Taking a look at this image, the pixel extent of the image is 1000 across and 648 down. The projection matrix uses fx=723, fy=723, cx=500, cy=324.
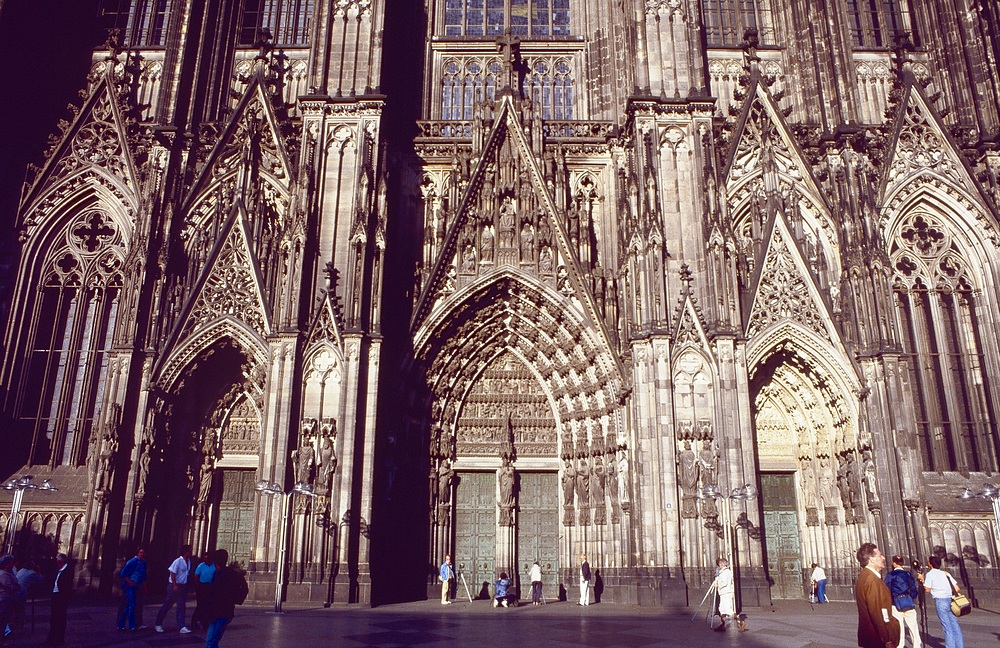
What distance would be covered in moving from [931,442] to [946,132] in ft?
34.8

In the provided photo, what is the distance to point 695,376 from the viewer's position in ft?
67.5

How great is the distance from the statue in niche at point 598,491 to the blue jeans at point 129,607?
42.6ft

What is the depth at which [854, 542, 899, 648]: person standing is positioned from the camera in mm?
6629

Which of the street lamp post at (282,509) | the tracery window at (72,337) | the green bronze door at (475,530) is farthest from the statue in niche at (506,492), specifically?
the tracery window at (72,337)

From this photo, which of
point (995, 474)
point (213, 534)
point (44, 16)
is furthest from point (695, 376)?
point (44, 16)

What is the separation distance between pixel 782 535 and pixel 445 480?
10720 millimetres

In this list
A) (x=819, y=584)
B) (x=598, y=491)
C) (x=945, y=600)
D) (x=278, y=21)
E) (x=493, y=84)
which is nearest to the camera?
(x=945, y=600)

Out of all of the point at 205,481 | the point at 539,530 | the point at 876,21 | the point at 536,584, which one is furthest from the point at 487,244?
the point at 876,21

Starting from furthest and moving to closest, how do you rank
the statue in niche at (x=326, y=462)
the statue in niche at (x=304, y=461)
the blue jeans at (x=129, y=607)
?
the statue in niche at (x=326, y=462) → the statue in niche at (x=304, y=461) → the blue jeans at (x=129, y=607)

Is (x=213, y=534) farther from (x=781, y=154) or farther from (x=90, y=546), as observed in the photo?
(x=781, y=154)

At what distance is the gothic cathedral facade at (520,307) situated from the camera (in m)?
20.3

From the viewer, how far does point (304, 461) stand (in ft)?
64.0

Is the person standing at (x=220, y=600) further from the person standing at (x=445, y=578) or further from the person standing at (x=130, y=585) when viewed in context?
the person standing at (x=445, y=578)

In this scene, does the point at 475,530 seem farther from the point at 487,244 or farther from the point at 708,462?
the point at 487,244
